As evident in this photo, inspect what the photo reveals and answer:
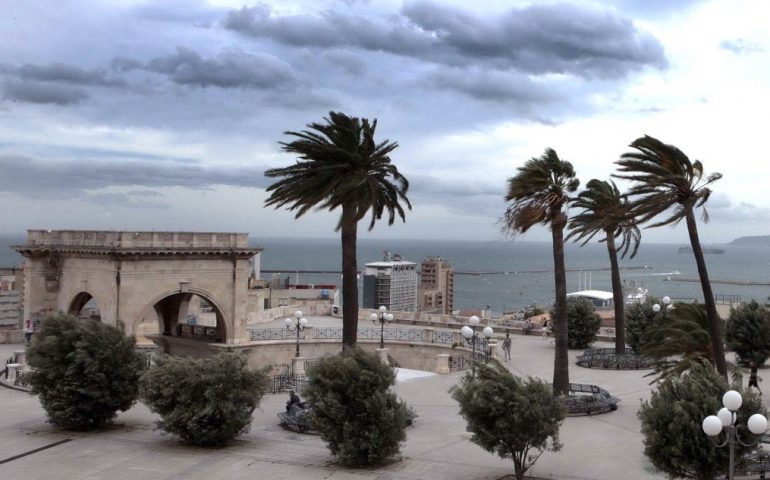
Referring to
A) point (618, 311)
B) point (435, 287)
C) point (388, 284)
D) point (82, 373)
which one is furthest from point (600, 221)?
point (435, 287)

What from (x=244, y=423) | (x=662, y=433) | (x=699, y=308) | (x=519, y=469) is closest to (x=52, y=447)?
(x=244, y=423)

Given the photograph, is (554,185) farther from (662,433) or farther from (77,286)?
(77,286)

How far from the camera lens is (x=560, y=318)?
22625 millimetres

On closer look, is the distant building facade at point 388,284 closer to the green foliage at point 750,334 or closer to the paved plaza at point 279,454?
the green foliage at point 750,334

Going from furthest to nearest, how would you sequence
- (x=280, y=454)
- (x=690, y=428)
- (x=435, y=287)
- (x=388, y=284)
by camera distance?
(x=435, y=287) → (x=388, y=284) → (x=280, y=454) → (x=690, y=428)

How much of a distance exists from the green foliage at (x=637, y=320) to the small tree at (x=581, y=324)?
197 centimetres

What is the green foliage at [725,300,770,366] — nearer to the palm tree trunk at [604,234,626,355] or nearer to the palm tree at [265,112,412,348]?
the palm tree trunk at [604,234,626,355]

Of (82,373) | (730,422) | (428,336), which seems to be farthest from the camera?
(428,336)

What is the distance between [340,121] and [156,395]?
11372 mm

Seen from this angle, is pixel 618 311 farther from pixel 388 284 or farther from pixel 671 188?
pixel 388 284

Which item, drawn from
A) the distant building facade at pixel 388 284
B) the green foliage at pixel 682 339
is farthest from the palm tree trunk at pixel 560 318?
the distant building facade at pixel 388 284

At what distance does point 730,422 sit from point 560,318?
1113cm

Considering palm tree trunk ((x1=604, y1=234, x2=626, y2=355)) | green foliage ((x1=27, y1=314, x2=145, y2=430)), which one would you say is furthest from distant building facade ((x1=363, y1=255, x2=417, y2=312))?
green foliage ((x1=27, y1=314, x2=145, y2=430))

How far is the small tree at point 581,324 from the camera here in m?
35.6
